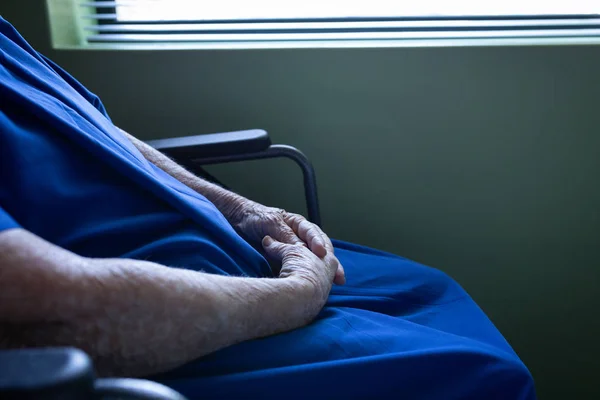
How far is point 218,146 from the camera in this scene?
3.95 ft

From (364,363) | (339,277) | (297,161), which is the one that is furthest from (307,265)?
(297,161)

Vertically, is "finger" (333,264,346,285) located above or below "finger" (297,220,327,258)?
below

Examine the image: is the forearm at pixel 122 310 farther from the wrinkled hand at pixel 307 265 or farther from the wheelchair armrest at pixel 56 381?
the wheelchair armrest at pixel 56 381

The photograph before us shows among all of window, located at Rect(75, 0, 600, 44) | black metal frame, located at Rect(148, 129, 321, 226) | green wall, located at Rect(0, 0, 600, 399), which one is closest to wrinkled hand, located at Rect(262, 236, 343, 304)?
black metal frame, located at Rect(148, 129, 321, 226)

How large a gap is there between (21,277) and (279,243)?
544mm

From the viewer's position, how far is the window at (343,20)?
1537 mm

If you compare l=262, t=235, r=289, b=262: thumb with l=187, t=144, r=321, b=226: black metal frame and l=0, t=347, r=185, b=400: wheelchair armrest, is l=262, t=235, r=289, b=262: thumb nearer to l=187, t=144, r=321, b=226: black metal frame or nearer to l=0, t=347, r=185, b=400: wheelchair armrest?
l=187, t=144, r=321, b=226: black metal frame

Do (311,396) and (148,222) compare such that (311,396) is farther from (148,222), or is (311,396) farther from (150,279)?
(148,222)

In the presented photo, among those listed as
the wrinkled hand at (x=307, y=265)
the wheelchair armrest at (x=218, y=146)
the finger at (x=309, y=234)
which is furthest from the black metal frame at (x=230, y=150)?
the wrinkled hand at (x=307, y=265)

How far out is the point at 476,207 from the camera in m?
1.56

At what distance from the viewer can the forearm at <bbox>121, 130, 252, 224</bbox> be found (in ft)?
3.82

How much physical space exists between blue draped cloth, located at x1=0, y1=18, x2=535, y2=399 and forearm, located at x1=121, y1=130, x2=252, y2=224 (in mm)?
163

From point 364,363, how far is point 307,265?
0.23 meters

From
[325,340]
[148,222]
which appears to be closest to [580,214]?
[325,340]
